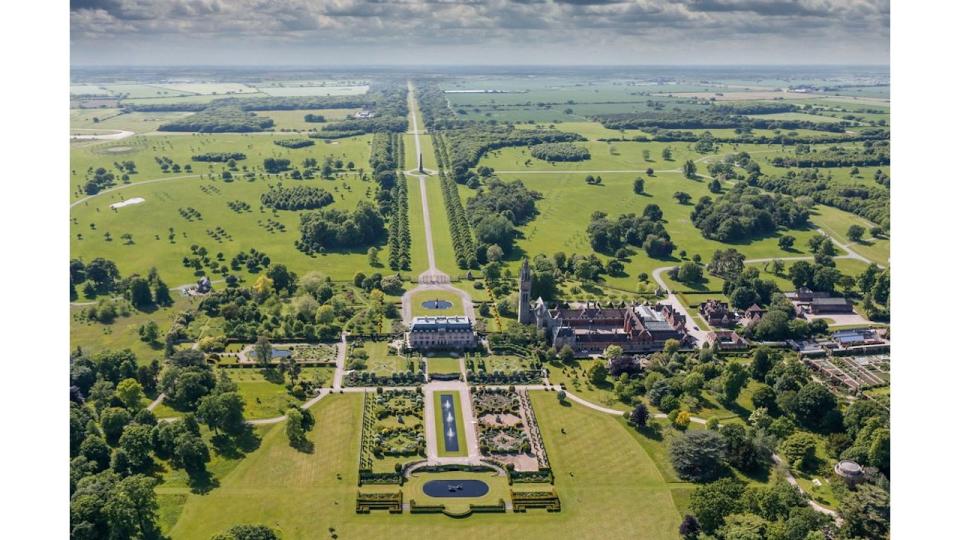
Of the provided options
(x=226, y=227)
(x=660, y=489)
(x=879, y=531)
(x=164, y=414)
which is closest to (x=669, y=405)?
(x=660, y=489)

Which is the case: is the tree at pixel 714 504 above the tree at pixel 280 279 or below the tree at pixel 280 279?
below

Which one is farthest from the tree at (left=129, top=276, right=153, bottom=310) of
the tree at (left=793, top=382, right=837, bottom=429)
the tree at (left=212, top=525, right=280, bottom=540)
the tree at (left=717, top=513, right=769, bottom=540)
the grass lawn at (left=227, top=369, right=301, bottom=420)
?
the tree at (left=793, top=382, right=837, bottom=429)

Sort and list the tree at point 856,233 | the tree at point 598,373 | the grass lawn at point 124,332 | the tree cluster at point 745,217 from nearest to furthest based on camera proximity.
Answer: the tree at point 598,373 → the grass lawn at point 124,332 → the tree at point 856,233 → the tree cluster at point 745,217

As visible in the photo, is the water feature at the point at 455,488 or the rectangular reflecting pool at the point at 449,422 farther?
the rectangular reflecting pool at the point at 449,422

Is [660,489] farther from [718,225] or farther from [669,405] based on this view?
[718,225]

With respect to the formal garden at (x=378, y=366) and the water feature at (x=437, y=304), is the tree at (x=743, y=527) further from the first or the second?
the water feature at (x=437, y=304)

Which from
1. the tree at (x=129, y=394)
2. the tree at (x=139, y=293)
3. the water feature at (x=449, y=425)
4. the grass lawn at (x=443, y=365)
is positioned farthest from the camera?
the tree at (x=139, y=293)

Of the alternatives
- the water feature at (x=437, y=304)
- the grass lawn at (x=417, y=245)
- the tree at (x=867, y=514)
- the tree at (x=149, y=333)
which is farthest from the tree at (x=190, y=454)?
the tree at (x=867, y=514)
